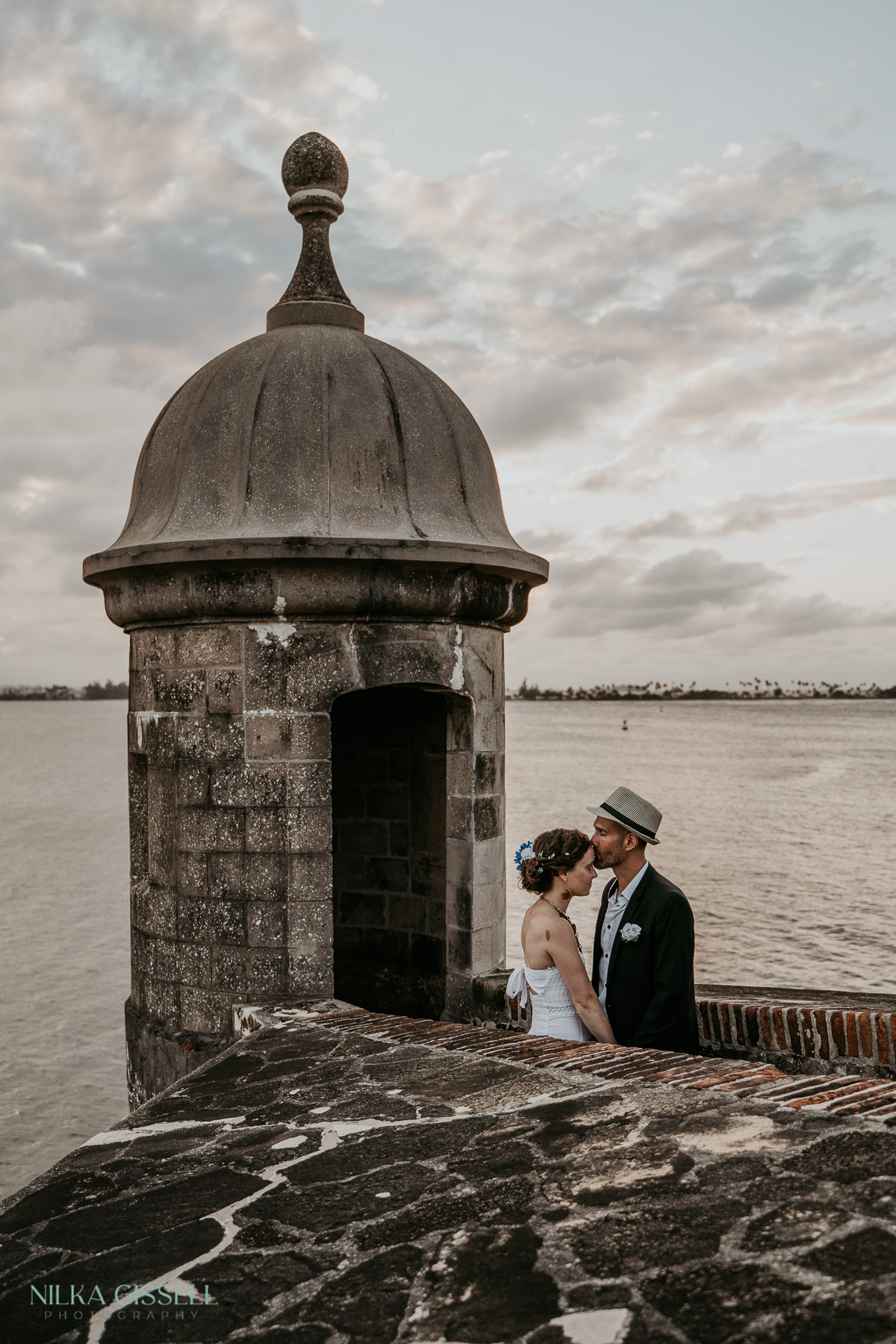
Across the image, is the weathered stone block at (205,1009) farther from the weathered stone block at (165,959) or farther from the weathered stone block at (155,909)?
the weathered stone block at (155,909)

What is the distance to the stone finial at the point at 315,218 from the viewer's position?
526 centimetres

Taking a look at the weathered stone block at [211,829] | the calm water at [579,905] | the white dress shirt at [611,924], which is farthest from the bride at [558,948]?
the calm water at [579,905]

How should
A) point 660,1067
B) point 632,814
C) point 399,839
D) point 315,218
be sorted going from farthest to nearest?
point 399,839 < point 315,218 < point 632,814 < point 660,1067

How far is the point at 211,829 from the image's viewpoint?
4465 millimetres

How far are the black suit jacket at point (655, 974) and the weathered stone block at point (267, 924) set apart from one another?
143 cm

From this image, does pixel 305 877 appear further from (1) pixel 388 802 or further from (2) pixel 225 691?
(1) pixel 388 802

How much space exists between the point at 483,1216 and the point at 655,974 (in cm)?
163

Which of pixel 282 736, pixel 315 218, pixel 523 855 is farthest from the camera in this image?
pixel 315 218

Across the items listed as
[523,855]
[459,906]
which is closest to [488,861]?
[459,906]

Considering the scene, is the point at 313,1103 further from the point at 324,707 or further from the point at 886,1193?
the point at 324,707

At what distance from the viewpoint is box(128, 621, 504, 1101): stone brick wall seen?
173 inches

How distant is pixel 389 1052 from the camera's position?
3.21 metres

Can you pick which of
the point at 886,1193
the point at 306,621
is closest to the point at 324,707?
the point at 306,621

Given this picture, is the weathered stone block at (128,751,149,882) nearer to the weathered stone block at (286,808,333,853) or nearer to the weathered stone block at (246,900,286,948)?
the weathered stone block at (246,900,286,948)
